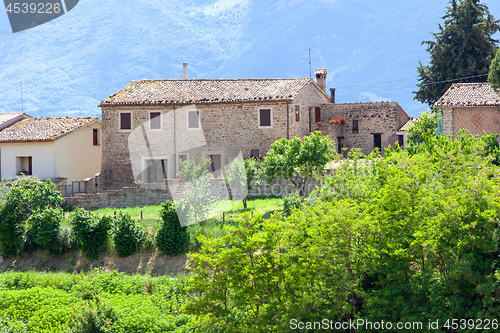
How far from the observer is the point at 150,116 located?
30.5 metres

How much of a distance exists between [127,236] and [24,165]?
12.3 metres

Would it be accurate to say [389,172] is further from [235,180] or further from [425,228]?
[235,180]

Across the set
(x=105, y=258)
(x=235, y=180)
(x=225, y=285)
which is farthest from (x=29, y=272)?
(x=225, y=285)

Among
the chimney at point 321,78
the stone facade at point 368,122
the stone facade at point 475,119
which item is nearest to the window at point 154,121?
the stone facade at point 368,122

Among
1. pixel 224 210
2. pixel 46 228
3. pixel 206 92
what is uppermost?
pixel 206 92

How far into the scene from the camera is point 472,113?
26.6 m

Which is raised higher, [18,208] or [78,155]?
[78,155]

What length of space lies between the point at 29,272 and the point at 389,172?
14124 mm

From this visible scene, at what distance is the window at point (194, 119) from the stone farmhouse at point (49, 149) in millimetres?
6506

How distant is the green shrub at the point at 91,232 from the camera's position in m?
22.7

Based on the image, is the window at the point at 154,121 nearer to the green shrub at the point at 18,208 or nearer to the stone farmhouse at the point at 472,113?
the green shrub at the point at 18,208

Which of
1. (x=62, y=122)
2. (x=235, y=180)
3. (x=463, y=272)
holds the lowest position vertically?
(x=463, y=272)

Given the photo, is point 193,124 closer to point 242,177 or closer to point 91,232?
point 242,177

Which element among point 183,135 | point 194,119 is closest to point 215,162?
point 183,135
